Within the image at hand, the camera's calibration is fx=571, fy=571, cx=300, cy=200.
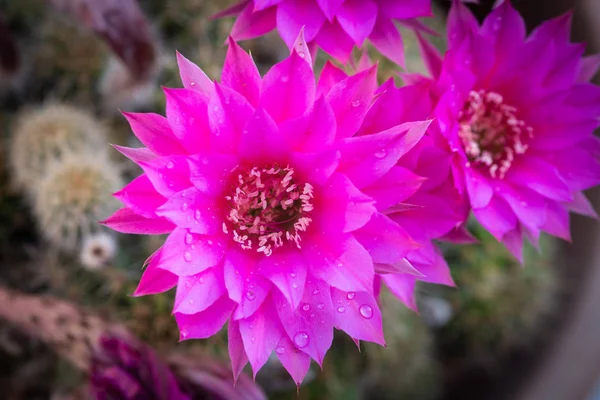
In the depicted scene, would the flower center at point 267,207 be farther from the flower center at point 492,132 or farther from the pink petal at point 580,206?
the pink petal at point 580,206

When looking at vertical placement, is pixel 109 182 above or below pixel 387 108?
below

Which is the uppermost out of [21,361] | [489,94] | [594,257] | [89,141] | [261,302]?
[489,94]

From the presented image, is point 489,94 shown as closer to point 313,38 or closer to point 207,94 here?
point 313,38

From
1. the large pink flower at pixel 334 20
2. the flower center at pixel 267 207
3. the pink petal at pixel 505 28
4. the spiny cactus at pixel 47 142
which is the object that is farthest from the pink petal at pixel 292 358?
the spiny cactus at pixel 47 142

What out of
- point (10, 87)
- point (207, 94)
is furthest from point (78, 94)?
point (207, 94)

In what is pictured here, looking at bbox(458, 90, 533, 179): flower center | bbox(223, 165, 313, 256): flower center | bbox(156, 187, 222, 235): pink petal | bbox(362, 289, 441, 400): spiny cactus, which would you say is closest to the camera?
bbox(156, 187, 222, 235): pink petal

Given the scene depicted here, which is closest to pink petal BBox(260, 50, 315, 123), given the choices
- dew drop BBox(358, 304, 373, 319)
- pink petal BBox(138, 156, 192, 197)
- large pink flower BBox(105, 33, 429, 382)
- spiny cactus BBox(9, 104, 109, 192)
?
large pink flower BBox(105, 33, 429, 382)

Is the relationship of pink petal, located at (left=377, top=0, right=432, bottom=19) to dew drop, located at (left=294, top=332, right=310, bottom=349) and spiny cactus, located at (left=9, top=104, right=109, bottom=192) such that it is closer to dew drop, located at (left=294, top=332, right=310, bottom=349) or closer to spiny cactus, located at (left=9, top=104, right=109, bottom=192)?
dew drop, located at (left=294, top=332, right=310, bottom=349)
